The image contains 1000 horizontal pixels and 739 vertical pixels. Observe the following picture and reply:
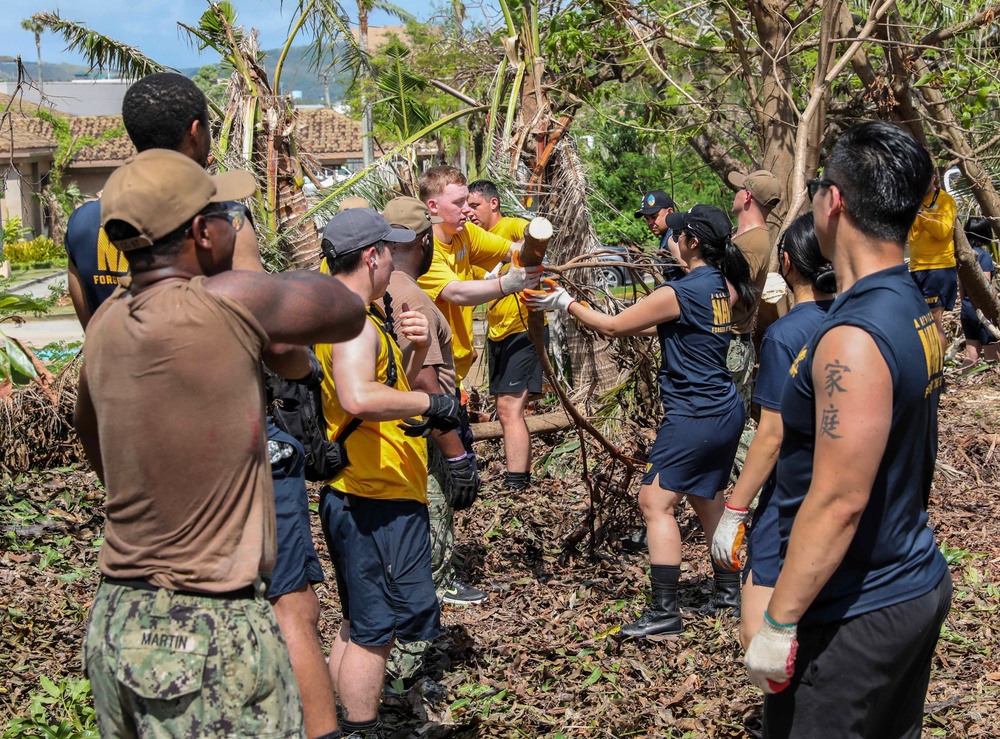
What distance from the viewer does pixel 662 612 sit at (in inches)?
187

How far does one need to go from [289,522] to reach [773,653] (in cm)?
178

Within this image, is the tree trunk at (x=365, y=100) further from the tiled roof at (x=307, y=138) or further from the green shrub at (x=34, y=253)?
the green shrub at (x=34, y=253)

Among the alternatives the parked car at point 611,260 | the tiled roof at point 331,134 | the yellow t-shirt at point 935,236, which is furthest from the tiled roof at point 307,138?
the yellow t-shirt at point 935,236

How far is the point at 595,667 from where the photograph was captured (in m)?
4.46

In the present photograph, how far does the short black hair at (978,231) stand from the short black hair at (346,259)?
847cm

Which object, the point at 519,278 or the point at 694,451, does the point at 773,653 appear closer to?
the point at 694,451

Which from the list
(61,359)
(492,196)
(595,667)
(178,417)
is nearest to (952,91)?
(492,196)

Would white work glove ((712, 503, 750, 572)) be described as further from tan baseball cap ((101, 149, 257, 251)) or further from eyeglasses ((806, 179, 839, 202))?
tan baseball cap ((101, 149, 257, 251))

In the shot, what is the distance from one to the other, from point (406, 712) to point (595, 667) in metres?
0.92

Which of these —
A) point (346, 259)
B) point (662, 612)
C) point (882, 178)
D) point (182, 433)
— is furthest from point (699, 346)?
point (182, 433)

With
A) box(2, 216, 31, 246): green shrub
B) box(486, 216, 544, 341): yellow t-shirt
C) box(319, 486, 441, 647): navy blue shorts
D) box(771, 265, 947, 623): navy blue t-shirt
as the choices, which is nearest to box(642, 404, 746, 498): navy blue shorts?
box(319, 486, 441, 647): navy blue shorts

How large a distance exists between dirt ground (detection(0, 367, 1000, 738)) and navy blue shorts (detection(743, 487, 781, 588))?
1347 millimetres

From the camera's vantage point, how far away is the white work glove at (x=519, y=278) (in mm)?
4625

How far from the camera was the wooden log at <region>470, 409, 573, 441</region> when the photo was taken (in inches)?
285
